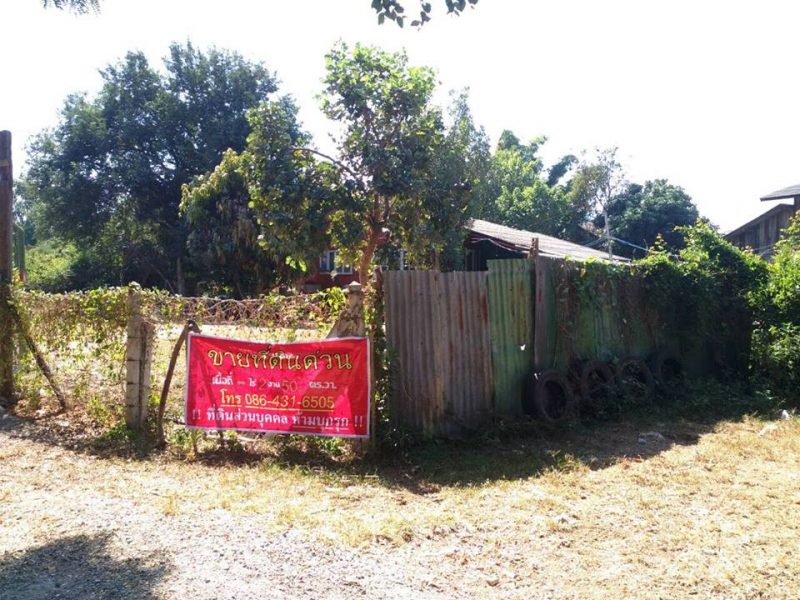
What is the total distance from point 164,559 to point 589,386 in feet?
19.5

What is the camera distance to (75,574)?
3.92 meters

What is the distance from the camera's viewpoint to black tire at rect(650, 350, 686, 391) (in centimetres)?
970

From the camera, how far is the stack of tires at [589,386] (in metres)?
7.94

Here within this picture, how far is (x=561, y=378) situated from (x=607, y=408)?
871 millimetres

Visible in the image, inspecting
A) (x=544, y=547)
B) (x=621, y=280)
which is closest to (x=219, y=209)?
(x=621, y=280)

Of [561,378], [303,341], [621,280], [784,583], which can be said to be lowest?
[784,583]

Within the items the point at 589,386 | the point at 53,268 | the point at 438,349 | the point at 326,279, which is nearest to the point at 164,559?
the point at 438,349

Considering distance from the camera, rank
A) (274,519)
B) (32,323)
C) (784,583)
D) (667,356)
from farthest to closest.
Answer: (667,356), (32,323), (274,519), (784,583)

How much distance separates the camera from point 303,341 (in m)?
6.79

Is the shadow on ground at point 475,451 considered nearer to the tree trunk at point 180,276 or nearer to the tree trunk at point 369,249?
the tree trunk at point 369,249

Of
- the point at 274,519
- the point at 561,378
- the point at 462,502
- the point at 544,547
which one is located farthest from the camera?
the point at 561,378

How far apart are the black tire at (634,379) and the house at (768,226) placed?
11625 millimetres

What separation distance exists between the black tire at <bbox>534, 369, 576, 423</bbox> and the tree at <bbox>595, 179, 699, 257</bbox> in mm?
33257

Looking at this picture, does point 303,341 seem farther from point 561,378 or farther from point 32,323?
point 32,323
